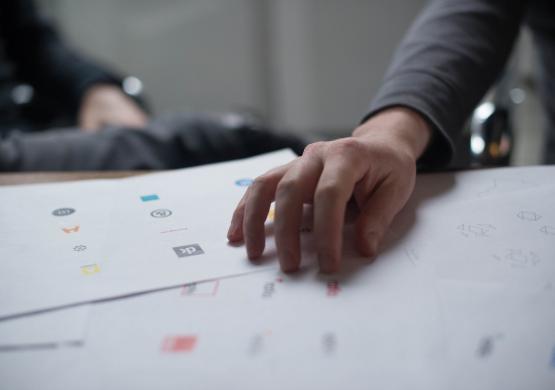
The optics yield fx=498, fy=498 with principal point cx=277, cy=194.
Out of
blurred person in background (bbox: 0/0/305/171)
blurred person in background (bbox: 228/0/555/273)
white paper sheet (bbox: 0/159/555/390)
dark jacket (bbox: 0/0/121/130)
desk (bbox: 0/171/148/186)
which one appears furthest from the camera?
dark jacket (bbox: 0/0/121/130)

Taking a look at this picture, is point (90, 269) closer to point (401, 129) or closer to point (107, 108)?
point (401, 129)

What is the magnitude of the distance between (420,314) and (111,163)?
0.54m

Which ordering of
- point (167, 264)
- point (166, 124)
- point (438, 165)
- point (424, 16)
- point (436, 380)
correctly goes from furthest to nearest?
1. point (166, 124)
2. point (424, 16)
3. point (438, 165)
4. point (167, 264)
5. point (436, 380)

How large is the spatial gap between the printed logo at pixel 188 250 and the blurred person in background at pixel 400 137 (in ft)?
0.10

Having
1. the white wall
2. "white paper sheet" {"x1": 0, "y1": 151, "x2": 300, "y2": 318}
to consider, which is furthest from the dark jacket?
"white paper sheet" {"x1": 0, "y1": 151, "x2": 300, "y2": 318}

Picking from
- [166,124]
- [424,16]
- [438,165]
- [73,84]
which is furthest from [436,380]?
[73,84]

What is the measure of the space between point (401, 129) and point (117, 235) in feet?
0.98

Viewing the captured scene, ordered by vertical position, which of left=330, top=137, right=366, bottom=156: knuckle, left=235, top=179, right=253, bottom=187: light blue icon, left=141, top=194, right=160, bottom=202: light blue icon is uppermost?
left=330, top=137, right=366, bottom=156: knuckle

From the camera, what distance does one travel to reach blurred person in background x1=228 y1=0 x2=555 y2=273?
1.25ft

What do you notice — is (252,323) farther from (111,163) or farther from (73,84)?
(73,84)

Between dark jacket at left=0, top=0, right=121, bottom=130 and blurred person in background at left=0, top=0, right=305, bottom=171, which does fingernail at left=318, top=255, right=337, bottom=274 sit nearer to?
blurred person in background at left=0, top=0, right=305, bottom=171

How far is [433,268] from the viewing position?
0.37 meters

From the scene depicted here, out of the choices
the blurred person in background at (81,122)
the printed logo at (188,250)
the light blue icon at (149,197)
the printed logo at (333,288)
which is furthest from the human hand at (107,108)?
the printed logo at (333,288)

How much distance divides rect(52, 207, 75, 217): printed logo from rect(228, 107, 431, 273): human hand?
0.61 feet
